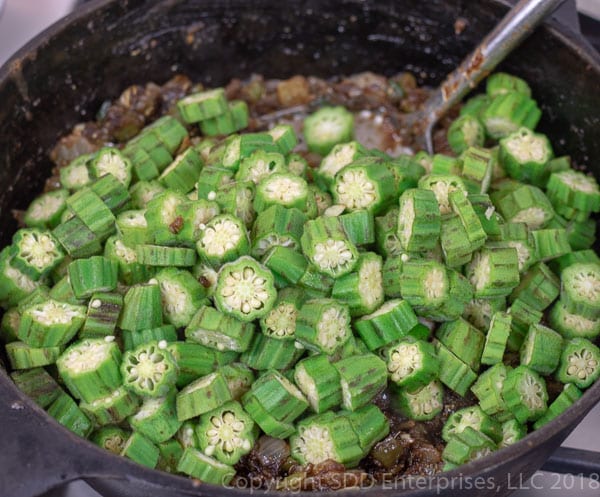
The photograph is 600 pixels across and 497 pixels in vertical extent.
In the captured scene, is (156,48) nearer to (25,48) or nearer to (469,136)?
(25,48)

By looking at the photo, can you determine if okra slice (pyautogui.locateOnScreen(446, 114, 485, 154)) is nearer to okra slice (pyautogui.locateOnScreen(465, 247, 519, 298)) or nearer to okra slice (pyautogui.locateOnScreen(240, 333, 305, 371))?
okra slice (pyautogui.locateOnScreen(465, 247, 519, 298))

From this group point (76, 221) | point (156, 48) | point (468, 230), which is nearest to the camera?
point (468, 230)

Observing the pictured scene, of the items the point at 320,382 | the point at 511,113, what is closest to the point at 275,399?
the point at 320,382

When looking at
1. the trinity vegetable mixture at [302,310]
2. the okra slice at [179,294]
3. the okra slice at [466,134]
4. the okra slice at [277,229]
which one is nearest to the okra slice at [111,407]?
the trinity vegetable mixture at [302,310]

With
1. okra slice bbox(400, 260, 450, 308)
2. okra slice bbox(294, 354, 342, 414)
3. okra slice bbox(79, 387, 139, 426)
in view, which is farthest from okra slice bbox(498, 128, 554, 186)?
okra slice bbox(79, 387, 139, 426)

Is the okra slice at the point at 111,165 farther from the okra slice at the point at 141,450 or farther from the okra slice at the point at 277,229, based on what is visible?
the okra slice at the point at 141,450

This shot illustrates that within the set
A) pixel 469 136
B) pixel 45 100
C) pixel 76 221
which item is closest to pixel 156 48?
pixel 45 100
